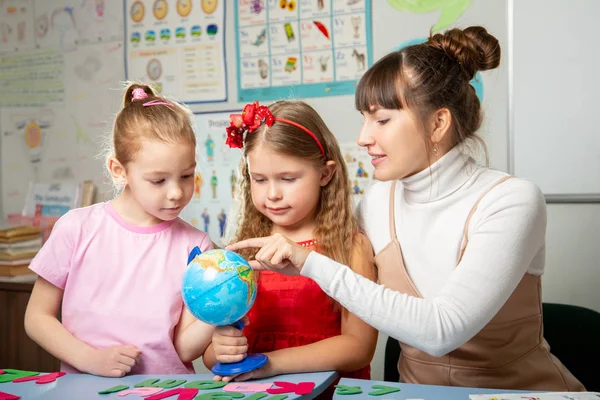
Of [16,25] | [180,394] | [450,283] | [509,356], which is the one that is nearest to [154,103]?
[180,394]

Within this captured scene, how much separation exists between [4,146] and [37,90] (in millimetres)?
411

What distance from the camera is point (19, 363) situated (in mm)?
3264

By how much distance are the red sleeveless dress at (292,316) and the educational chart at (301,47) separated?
138 centimetres

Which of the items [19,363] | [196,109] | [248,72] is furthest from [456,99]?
[19,363]

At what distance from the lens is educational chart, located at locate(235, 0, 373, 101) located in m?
3.03

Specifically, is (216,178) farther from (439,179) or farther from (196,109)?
(439,179)

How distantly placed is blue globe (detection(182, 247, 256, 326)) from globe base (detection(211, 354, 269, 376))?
10cm

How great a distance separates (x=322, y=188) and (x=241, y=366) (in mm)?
638

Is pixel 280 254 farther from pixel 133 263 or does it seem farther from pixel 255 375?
pixel 133 263

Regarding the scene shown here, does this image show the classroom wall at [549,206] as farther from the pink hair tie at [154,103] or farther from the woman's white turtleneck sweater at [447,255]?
the pink hair tie at [154,103]

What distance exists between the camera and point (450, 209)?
1.75 metres

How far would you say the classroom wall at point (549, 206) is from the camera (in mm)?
2678

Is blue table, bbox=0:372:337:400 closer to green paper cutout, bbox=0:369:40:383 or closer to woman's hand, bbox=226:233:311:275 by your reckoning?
green paper cutout, bbox=0:369:40:383

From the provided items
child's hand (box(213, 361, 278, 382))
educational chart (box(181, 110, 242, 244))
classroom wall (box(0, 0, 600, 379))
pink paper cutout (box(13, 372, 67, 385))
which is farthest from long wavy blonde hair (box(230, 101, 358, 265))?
educational chart (box(181, 110, 242, 244))
